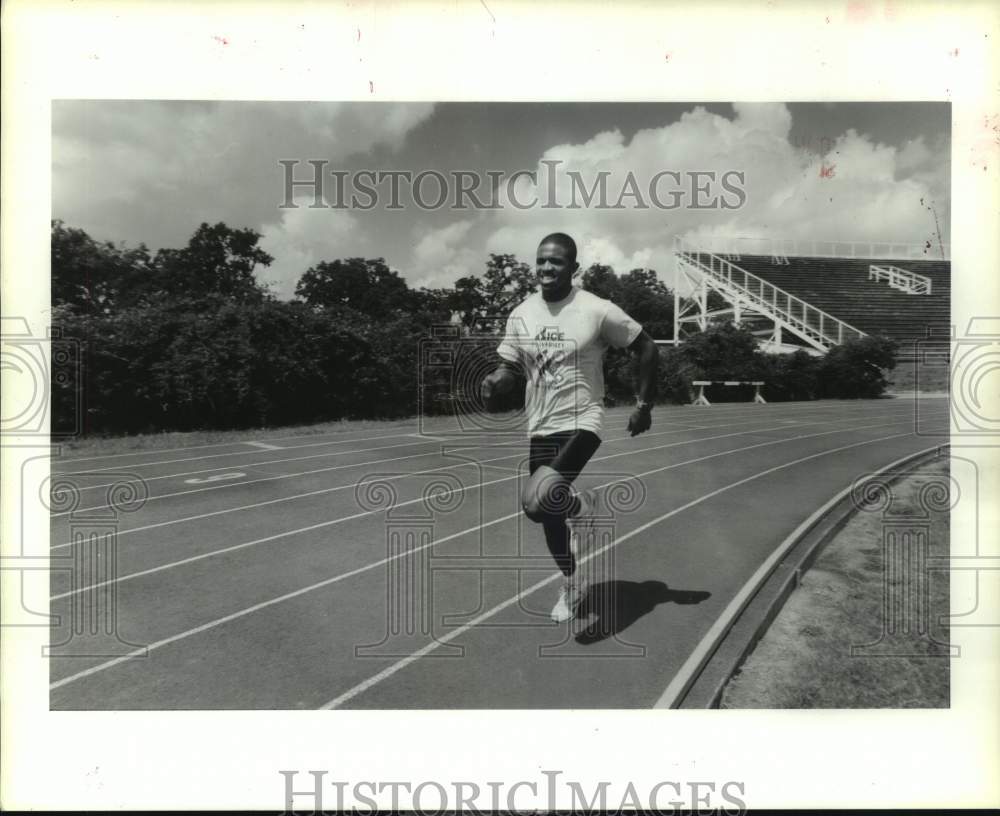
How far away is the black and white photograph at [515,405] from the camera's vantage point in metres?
2.61

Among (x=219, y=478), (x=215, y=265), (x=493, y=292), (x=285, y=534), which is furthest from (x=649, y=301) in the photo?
(x=219, y=478)

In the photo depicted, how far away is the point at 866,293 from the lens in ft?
11.7

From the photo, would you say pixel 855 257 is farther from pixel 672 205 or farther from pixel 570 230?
pixel 570 230

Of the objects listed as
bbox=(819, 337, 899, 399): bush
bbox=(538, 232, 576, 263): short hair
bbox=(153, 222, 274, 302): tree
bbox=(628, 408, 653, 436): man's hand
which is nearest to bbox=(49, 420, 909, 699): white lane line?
bbox=(819, 337, 899, 399): bush

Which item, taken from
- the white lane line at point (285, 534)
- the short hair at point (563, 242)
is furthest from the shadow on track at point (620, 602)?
the short hair at point (563, 242)

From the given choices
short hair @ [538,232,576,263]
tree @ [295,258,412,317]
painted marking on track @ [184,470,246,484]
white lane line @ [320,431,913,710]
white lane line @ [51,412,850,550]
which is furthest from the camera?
painted marking on track @ [184,470,246,484]

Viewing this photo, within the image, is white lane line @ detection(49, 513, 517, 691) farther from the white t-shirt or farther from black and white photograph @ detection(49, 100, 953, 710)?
the white t-shirt

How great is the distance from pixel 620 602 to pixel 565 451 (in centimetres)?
105

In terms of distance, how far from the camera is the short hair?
2.86 meters

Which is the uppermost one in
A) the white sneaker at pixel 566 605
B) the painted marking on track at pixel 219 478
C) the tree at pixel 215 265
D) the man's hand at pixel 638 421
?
the tree at pixel 215 265

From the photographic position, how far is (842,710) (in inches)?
107

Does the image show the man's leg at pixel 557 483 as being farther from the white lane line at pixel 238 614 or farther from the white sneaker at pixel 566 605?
the white lane line at pixel 238 614

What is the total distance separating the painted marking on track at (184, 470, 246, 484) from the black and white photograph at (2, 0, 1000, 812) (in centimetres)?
221

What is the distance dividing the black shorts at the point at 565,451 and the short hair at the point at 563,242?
901 mm
